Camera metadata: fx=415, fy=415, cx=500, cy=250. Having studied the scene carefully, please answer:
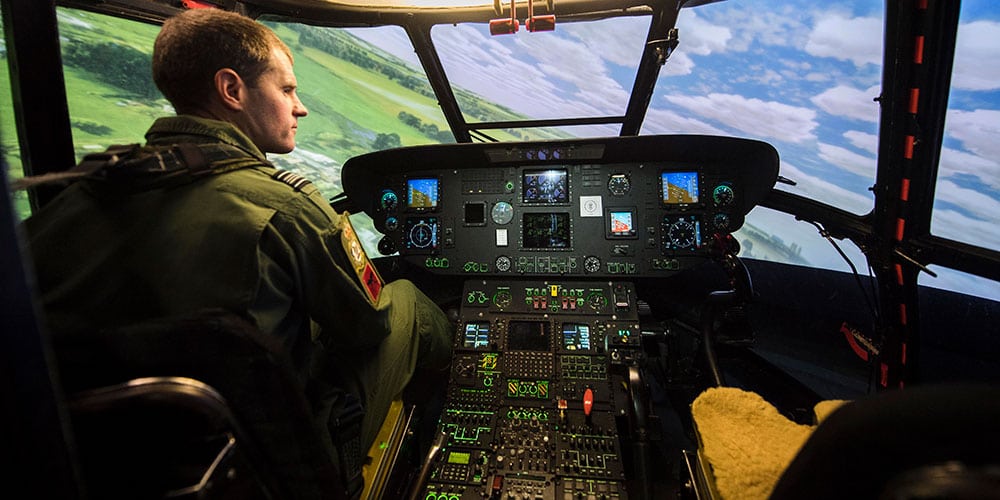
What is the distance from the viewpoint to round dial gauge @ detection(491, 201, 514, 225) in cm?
270

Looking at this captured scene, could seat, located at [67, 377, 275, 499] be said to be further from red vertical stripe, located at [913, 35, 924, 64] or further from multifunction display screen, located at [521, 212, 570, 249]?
red vertical stripe, located at [913, 35, 924, 64]

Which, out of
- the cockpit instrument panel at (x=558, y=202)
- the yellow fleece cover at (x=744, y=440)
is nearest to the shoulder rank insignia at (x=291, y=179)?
the yellow fleece cover at (x=744, y=440)

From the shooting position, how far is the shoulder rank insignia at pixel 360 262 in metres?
1.10

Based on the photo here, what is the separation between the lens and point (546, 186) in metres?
2.69

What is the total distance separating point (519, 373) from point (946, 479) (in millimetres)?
1837

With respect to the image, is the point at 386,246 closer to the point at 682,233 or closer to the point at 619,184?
the point at 619,184

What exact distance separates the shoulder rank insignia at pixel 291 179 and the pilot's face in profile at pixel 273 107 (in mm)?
198

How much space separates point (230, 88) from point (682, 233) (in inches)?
92.9

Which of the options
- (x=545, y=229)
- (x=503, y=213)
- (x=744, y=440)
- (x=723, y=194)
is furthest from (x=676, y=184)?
(x=744, y=440)

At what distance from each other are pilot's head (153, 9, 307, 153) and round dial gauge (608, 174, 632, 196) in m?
1.96

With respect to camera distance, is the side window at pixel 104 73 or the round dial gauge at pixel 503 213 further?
the round dial gauge at pixel 503 213

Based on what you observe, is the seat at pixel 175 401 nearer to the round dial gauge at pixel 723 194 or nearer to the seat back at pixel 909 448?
the seat back at pixel 909 448

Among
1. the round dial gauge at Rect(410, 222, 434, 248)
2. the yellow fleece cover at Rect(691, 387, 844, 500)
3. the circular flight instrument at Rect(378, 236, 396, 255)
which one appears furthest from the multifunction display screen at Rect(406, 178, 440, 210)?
the yellow fleece cover at Rect(691, 387, 844, 500)

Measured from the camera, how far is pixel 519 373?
84.8 inches
